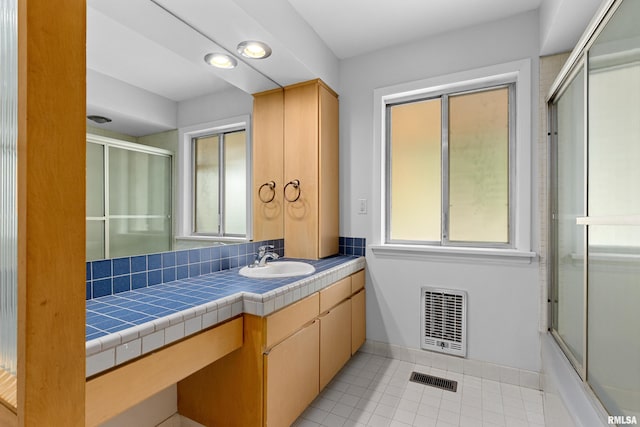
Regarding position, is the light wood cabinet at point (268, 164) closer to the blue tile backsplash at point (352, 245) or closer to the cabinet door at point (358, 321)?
the blue tile backsplash at point (352, 245)

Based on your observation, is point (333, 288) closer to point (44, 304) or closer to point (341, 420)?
point (341, 420)

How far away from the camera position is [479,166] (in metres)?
2.39

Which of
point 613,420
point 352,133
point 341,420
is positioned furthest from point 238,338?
point 352,133

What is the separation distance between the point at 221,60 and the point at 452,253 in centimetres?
208

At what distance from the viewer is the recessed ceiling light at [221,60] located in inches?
76.0

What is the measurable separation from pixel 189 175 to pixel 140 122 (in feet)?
1.18

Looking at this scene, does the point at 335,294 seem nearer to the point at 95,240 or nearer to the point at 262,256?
the point at 262,256

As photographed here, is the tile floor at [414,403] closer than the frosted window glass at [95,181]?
No

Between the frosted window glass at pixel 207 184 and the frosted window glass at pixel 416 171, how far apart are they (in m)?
1.46

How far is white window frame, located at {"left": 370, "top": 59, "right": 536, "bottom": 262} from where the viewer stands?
84.7 inches

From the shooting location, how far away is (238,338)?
146cm

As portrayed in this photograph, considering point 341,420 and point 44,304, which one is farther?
point 341,420

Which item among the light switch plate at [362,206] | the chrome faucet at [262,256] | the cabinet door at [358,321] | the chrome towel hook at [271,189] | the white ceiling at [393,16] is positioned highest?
the white ceiling at [393,16]

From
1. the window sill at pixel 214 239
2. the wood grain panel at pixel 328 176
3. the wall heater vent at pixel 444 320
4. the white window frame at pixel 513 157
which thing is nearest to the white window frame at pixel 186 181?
the window sill at pixel 214 239
